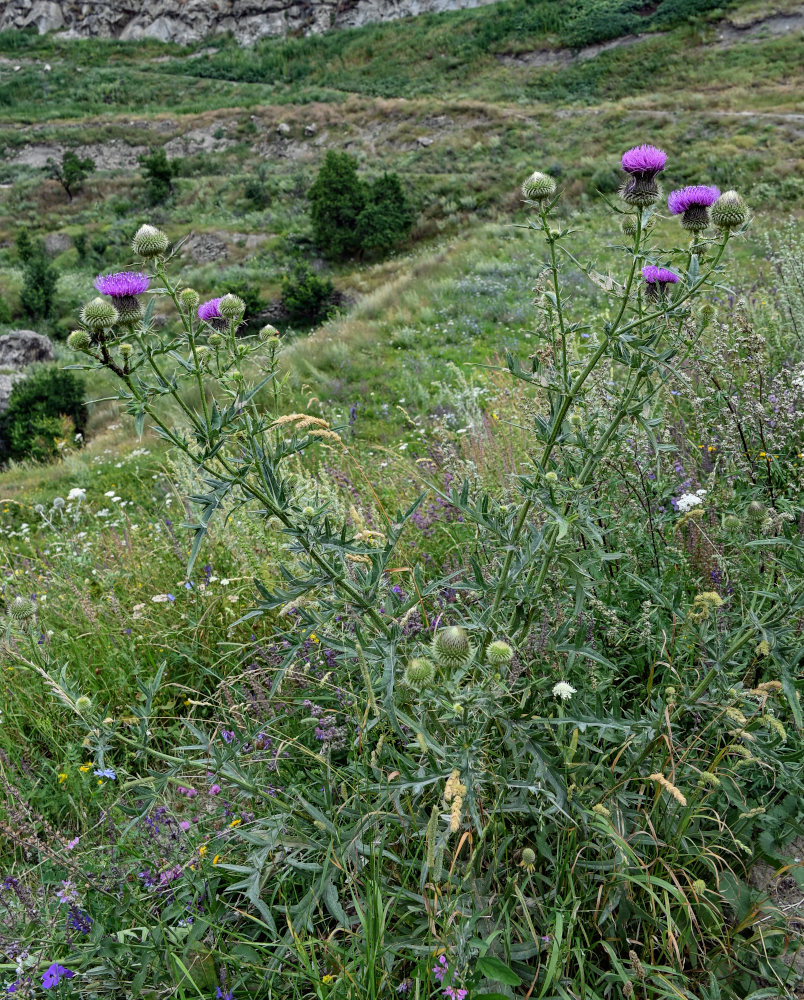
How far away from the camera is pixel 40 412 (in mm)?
13336

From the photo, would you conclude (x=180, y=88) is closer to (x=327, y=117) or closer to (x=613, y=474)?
(x=327, y=117)

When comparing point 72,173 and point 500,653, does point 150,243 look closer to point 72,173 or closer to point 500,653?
point 500,653

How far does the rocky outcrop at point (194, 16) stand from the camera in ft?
223

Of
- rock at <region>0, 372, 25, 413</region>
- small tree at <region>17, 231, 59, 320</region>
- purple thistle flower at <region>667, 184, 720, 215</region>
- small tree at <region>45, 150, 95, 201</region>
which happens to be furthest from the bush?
small tree at <region>45, 150, 95, 201</region>

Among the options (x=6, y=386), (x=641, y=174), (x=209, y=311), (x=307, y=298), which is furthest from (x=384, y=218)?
(x=641, y=174)

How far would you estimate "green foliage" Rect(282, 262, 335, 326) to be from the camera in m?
20.2

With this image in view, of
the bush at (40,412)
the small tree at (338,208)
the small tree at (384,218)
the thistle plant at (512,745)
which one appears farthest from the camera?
the small tree at (338,208)

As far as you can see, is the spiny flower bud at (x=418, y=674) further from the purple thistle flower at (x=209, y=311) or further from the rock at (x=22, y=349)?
the rock at (x=22, y=349)

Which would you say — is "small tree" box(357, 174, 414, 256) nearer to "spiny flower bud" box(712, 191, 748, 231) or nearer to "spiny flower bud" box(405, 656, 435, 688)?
"spiny flower bud" box(712, 191, 748, 231)

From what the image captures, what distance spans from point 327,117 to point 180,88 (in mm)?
24314

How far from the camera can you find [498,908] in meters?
1.78

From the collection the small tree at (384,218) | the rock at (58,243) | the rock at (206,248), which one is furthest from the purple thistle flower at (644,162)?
the rock at (58,243)

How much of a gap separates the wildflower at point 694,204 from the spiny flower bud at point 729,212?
48mm

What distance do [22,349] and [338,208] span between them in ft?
41.4
